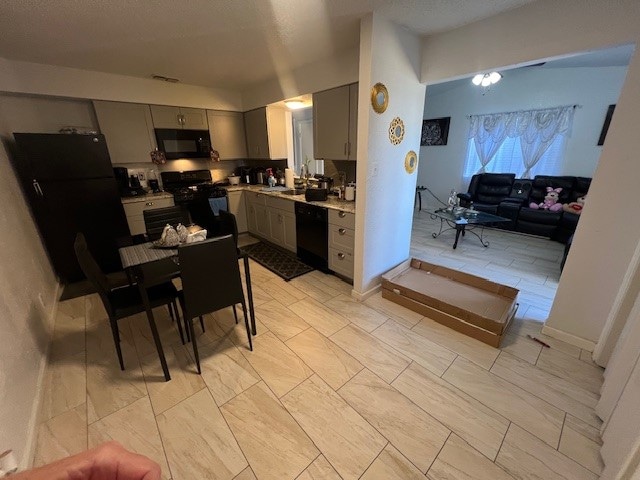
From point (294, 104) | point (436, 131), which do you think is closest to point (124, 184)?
point (294, 104)

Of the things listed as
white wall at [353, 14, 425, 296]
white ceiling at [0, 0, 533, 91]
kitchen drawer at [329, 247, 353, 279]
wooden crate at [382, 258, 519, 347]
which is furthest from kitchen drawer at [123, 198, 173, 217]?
wooden crate at [382, 258, 519, 347]

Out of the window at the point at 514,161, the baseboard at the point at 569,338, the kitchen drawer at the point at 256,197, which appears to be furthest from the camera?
the window at the point at 514,161

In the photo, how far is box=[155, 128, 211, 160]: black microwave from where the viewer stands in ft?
12.3

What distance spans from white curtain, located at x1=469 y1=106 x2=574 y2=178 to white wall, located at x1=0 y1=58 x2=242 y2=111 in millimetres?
5122

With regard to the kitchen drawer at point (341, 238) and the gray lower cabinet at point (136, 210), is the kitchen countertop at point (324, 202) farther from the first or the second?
the gray lower cabinet at point (136, 210)

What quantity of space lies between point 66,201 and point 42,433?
2.45 meters

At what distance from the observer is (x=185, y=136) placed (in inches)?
155

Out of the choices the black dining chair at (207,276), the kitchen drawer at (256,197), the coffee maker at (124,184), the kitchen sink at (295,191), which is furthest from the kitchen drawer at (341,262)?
the coffee maker at (124,184)

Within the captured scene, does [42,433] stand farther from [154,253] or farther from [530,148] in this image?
[530,148]

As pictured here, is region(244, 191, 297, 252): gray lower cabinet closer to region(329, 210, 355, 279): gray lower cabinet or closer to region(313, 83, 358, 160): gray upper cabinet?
region(329, 210, 355, 279): gray lower cabinet

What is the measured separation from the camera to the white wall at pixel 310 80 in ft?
9.03

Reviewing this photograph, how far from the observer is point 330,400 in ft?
5.35

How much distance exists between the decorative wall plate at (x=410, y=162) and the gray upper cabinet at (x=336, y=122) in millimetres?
564

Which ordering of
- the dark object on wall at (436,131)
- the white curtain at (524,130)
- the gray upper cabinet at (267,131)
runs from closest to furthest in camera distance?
the gray upper cabinet at (267,131) → the white curtain at (524,130) → the dark object on wall at (436,131)
